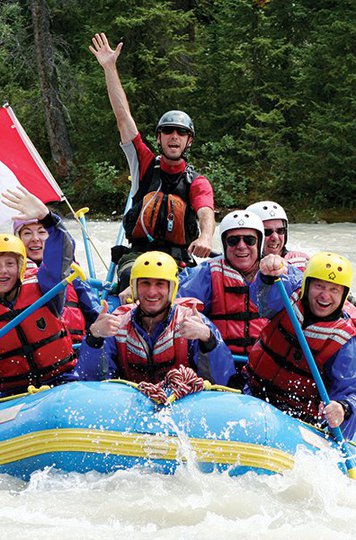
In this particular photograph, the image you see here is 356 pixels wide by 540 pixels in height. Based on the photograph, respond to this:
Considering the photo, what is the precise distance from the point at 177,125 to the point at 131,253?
1.01 metres

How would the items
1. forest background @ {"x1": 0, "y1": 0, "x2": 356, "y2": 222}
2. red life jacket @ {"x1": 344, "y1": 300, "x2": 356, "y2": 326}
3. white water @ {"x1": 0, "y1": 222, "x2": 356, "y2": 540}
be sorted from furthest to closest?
forest background @ {"x1": 0, "y1": 0, "x2": 356, "y2": 222}
red life jacket @ {"x1": 344, "y1": 300, "x2": 356, "y2": 326}
white water @ {"x1": 0, "y1": 222, "x2": 356, "y2": 540}

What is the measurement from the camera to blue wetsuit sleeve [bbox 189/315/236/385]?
14.1 feet

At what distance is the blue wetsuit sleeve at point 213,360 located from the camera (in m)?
4.30

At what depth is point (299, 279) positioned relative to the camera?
5043mm

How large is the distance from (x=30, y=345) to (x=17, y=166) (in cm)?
307

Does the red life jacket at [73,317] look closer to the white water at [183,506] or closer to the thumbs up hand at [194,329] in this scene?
the thumbs up hand at [194,329]

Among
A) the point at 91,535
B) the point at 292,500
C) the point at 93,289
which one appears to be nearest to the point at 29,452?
the point at 91,535

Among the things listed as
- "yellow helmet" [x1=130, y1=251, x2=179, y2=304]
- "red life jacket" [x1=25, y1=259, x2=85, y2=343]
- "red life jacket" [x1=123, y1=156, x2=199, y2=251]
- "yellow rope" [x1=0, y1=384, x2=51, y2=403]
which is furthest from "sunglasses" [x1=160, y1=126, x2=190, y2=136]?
"yellow rope" [x1=0, y1=384, x2=51, y2=403]

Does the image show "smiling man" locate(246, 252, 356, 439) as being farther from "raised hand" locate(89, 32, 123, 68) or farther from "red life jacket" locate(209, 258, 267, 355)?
"raised hand" locate(89, 32, 123, 68)

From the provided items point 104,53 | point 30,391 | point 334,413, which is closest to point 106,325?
point 30,391


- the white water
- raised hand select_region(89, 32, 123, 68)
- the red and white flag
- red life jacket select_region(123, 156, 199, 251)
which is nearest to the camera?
the white water

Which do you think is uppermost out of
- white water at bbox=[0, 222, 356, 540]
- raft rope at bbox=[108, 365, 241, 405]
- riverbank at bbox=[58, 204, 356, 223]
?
riverbank at bbox=[58, 204, 356, 223]

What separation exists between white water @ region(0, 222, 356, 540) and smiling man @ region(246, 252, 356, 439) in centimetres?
43

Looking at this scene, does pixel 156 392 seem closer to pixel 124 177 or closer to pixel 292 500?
pixel 292 500
